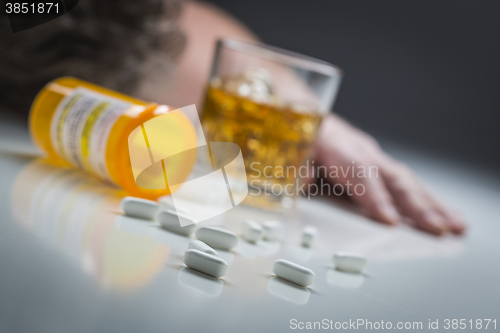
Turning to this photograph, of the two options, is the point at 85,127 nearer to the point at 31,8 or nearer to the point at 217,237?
the point at 217,237

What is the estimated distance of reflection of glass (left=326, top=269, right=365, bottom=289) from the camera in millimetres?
713

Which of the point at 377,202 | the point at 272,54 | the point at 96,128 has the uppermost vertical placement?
the point at 272,54

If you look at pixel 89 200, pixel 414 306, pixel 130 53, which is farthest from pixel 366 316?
pixel 130 53

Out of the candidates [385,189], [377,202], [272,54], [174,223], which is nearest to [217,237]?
[174,223]

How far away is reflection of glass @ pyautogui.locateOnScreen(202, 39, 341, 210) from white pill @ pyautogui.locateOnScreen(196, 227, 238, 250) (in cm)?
29

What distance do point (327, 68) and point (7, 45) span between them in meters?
0.83

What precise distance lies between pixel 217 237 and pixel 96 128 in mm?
300

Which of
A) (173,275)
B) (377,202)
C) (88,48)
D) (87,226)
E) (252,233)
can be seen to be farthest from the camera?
(88,48)

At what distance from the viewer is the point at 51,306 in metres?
0.44

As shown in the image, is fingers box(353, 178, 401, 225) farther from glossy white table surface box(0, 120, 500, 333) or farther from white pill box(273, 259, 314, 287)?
white pill box(273, 259, 314, 287)

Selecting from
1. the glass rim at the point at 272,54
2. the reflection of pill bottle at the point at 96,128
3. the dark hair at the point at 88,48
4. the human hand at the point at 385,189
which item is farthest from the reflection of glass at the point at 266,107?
the dark hair at the point at 88,48

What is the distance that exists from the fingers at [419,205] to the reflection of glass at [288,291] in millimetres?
694

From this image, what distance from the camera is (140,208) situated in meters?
0.78

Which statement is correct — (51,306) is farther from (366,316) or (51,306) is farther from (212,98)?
(212,98)
